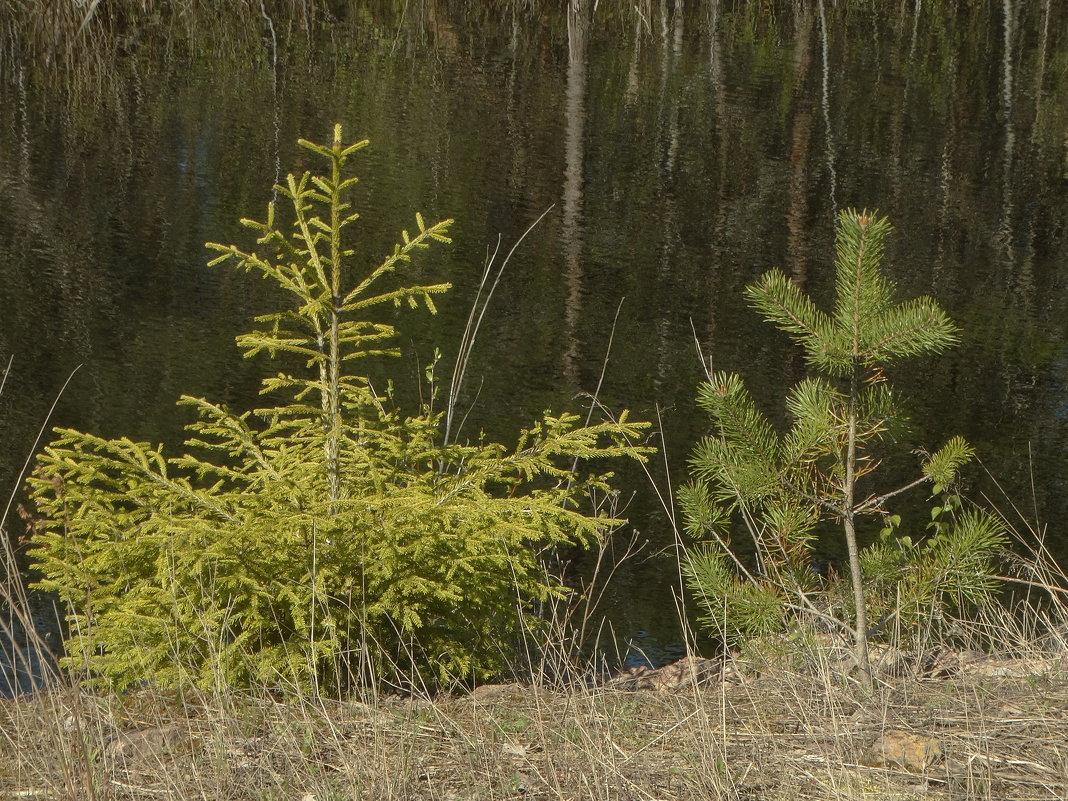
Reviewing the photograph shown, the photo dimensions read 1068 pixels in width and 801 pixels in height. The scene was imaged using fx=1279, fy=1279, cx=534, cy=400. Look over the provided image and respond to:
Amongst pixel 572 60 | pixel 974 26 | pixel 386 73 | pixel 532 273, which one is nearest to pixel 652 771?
pixel 532 273

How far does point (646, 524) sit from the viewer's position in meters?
6.04

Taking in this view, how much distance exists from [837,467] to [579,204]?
24.9 ft

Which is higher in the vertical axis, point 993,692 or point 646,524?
point 993,692

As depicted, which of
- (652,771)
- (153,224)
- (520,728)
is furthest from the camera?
(153,224)

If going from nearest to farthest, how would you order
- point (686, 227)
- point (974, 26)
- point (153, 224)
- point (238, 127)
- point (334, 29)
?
point (153, 224)
point (686, 227)
point (238, 127)
point (334, 29)
point (974, 26)

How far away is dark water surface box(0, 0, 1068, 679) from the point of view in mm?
7211

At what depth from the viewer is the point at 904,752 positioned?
2885 millimetres

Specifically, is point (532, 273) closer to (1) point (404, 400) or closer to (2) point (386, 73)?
(1) point (404, 400)

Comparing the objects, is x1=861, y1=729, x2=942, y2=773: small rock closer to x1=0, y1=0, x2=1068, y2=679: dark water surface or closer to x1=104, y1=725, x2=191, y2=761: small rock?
x1=104, y1=725, x2=191, y2=761: small rock

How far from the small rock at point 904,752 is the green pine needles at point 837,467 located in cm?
47

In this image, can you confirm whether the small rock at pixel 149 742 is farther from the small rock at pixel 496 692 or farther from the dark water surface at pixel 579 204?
the dark water surface at pixel 579 204

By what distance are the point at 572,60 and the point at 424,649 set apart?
14.6 metres

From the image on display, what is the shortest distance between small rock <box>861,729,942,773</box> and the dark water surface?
7.65 feet

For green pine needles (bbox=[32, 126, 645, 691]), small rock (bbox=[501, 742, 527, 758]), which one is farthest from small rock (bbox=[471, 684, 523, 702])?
small rock (bbox=[501, 742, 527, 758])
